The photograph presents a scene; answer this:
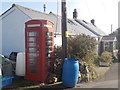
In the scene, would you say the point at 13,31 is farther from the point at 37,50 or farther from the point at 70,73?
the point at 70,73

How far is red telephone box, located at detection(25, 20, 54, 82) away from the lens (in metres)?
6.07

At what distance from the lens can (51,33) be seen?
22.0 feet

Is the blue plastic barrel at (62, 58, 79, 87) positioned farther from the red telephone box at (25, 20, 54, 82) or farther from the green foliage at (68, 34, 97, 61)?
the green foliage at (68, 34, 97, 61)

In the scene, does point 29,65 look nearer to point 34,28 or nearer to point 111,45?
point 34,28

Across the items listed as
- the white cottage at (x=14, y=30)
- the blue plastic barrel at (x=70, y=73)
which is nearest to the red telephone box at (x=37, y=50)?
the blue plastic barrel at (x=70, y=73)

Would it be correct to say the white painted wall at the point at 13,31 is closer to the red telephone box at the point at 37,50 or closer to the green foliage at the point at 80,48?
the red telephone box at the point at 37,50

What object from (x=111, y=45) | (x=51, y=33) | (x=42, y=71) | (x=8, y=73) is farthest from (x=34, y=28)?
(x=111, y=45)

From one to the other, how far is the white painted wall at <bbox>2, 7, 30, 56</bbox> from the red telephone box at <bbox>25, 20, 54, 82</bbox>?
349 centimetres

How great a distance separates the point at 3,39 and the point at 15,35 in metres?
1.25

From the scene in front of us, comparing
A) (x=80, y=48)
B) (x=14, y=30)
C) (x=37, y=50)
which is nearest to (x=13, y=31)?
(x=14, y=30)

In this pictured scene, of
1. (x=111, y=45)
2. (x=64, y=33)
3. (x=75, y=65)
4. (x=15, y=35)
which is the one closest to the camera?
(x=75, y=65)

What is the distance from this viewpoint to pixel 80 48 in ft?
25.6

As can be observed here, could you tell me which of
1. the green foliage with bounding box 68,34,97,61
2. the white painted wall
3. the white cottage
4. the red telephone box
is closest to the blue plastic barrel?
the red telephone box

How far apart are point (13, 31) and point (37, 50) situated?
4.77 m
